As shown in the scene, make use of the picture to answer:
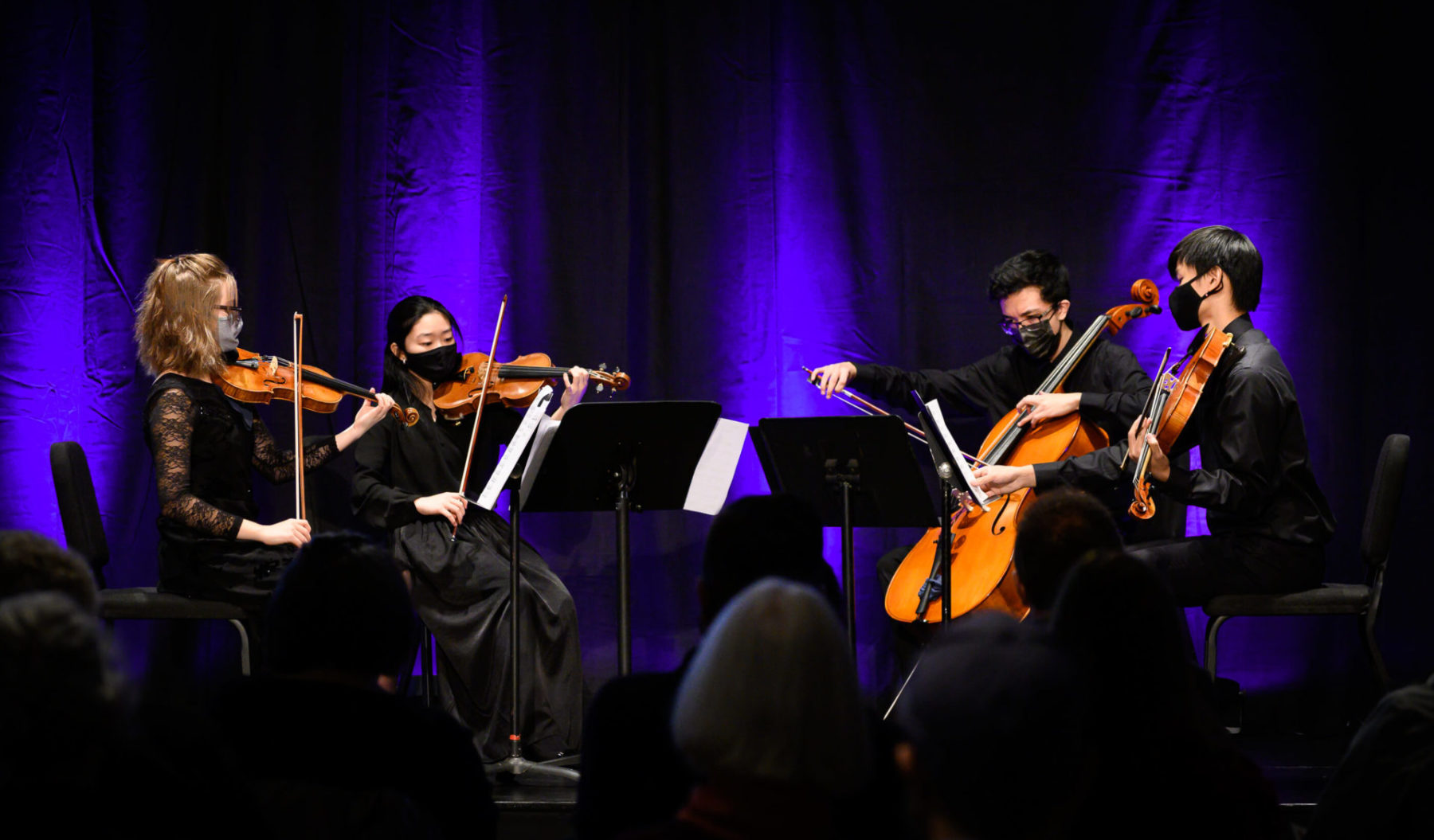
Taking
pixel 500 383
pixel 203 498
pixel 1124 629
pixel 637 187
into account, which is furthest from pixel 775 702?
pixel 637 187

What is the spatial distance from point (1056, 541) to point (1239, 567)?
1742mm

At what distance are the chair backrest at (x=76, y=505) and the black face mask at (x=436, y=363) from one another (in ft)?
3.52

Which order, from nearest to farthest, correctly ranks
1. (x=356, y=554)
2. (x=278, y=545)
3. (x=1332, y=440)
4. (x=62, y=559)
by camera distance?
(x=62, y=559), (x=356, y=554), (x=278, y=545), (x=1332, y=440)

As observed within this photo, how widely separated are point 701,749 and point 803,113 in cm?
370

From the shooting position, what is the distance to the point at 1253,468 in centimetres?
349

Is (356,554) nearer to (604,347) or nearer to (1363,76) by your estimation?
(604,347)

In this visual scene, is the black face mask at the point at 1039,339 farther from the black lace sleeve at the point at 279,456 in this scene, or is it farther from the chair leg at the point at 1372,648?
the black lace sleeve at the point at 279,456

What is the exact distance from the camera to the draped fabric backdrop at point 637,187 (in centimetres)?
444

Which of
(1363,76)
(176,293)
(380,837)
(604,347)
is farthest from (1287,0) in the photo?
(380,837)

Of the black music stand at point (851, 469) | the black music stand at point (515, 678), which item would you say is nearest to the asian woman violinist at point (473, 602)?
the black music stand at point (515, 678)

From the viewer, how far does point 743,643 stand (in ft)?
4.06

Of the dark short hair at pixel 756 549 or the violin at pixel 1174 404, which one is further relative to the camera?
the violin at pixel 1174 404

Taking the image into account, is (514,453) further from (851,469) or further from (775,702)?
(775,702)

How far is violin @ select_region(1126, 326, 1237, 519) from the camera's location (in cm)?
349
